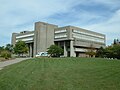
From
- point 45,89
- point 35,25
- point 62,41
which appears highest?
point 35,25

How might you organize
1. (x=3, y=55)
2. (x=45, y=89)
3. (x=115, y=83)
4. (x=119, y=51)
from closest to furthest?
1. (x=45, y=89)
2. (x=115, y=83)
3. (x=3, y=55)
4. (x=119, y=51)

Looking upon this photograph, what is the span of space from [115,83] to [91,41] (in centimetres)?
10206

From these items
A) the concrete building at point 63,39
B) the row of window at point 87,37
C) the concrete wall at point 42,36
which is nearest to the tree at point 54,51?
the concrete building at point 63,39

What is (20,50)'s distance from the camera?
83.7 meters

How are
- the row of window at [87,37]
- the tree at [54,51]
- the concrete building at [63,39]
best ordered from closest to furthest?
the tree at [54,51]
the concrete building at [63,39]
the row of window at [87,37]

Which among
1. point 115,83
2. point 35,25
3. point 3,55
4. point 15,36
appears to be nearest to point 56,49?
point 35,25

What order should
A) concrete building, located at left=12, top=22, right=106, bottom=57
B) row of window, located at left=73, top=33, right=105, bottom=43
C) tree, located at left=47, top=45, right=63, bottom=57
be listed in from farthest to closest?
1. row of window, located at left=73, top=33, right=105, bottom=43
2. concrete building, located at left=12, top=22, right=106, bottom=57
3. tree, located at left=47, top=45, right=63, bottom=57

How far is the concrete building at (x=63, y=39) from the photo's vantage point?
3937 inches

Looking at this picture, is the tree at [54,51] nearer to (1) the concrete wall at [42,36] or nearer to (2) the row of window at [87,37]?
(1) the concrete wall at [42,36]

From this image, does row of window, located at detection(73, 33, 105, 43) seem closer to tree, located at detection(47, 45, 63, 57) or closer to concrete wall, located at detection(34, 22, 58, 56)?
concrete wall, located at detection(34, 22, 58, 56)

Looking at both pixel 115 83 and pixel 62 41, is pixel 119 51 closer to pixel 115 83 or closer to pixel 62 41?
pixel 62 41

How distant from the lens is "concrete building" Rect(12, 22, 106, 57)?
100000mm

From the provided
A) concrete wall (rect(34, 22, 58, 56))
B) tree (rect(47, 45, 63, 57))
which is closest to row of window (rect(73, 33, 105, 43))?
concrete wall (rect(34, 22, 58, 56))

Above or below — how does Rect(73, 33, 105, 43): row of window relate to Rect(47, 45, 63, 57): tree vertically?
above
